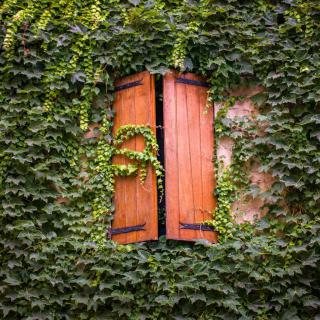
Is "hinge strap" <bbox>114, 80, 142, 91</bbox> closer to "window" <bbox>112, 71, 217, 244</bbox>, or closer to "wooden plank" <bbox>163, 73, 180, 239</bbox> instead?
"window" <bbox>112, 71, 217, 244</bbox>

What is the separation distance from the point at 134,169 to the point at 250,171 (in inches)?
47.3

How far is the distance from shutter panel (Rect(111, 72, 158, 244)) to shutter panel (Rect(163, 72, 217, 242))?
162 millimetres

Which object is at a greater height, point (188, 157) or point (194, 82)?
point (194, 82)

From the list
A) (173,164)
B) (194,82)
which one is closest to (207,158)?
(173,164)

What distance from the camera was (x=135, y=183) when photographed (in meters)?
6.38

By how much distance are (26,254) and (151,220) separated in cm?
128

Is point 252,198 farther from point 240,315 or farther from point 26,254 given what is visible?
point 26,254

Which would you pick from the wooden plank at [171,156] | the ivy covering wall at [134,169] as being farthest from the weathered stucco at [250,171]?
the wooden plank at [171,156]

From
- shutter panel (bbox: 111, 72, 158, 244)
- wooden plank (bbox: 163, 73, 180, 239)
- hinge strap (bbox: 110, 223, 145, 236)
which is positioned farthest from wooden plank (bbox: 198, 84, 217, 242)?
hinge strap (bbox: 110, 223, 145, 236)

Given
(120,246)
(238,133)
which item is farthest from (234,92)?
(120,246)

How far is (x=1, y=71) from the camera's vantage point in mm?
6805

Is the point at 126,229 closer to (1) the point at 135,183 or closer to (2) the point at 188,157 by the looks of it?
(1) the point at 135,183

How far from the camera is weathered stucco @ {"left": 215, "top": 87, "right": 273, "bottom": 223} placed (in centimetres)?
639

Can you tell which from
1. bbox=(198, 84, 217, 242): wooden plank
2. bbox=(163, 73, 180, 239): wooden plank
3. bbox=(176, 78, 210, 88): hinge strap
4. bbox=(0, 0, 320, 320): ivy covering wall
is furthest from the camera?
bbox=(176, 78, 210, 88): hinge strap
